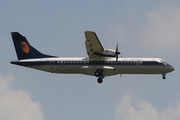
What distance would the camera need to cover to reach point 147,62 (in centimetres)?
3672

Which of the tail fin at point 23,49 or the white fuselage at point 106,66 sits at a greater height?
the tail fin at point 23,49

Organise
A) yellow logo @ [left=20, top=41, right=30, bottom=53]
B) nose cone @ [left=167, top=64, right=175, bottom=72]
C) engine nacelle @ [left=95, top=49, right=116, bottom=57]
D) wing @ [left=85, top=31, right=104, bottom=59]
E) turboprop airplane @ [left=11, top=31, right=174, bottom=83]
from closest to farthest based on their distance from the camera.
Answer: wing @ [left=85, top=31, right=104, bottom=59] < engine nacelle @ [left=95, top=49, right=116, bottom=57] < turboprop airplane @ [left=11, top=31, right=174, bottom=83] < nose cone @ [left=167, top=64, right=175, bottom=72] < yellow logo @ [left=20, top=41, right=30, bottom=53]

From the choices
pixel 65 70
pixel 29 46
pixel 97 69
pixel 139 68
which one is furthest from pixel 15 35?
pixel 139 68

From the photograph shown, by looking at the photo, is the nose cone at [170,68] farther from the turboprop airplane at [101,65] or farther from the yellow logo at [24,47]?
the yellow logo at [24,47]

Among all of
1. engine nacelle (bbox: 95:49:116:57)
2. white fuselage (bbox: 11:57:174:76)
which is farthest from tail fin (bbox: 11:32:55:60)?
engine nacelle (bbox: 95:49:116:57)

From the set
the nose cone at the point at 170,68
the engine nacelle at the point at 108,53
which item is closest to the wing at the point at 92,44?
the engine nacelle at the point at 108,53

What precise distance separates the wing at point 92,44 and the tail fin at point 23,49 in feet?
17.7

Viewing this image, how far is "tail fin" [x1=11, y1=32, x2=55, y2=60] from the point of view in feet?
126

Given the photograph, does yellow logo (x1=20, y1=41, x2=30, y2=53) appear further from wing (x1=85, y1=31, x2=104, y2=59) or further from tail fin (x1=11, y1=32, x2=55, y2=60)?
wing (x1=85, y1=31, x2=104, y2=59)

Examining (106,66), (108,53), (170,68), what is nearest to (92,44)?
(108,53)

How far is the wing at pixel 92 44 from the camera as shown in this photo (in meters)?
33.7

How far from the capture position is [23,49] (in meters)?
38.8

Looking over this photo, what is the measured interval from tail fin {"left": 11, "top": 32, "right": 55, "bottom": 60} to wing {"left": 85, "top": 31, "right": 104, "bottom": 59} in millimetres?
5384

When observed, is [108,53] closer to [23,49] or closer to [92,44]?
[92,44]
